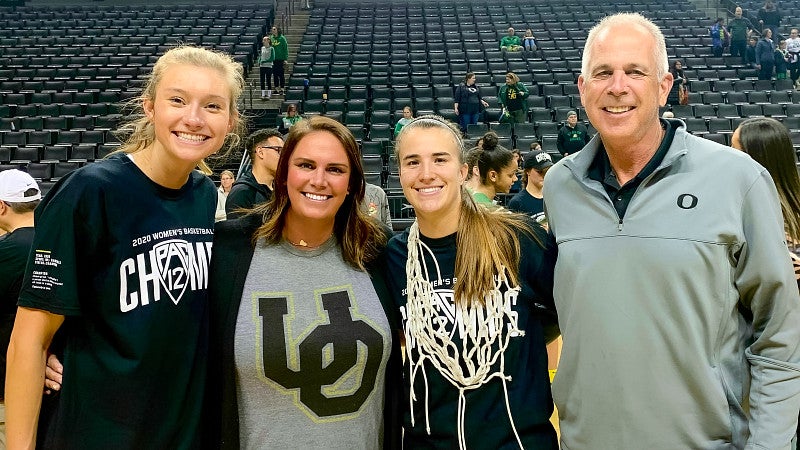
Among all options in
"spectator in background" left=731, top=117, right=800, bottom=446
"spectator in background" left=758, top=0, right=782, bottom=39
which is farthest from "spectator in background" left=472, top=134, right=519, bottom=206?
"spectator in background" left=758, top=0, right=782, bottom=39

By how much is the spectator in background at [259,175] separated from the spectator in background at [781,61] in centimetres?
1147

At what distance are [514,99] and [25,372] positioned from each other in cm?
902

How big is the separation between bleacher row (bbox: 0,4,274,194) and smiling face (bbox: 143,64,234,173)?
564 centimetres

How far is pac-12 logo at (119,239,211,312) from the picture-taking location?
1.58 meters

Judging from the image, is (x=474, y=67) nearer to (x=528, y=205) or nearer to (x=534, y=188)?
(x=534, y=188)

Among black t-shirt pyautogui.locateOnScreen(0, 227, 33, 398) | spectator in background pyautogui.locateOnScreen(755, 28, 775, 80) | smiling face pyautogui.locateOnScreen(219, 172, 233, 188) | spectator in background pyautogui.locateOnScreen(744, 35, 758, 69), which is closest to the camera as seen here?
black t-shirt pyautogui.locateOnScreen(0, 227, 33, 398)

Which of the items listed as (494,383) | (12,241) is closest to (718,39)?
(494,383)

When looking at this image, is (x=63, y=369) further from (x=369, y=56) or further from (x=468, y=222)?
(x=369, y=56)

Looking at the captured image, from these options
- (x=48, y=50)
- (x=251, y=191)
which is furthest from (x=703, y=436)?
(x=48, y=50)

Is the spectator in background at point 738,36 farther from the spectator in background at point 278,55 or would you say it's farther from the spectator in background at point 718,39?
the spectator in background at point 278,55

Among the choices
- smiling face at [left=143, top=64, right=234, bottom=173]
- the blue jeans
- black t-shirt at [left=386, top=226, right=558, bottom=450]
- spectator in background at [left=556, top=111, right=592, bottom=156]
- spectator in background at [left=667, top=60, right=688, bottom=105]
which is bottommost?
black t-shirt at [left=386, top=226, right=558, bottom=450]

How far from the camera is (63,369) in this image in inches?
61.3

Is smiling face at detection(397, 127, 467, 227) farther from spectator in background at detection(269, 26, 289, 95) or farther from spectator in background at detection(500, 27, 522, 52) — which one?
spectator in background at detection(500, 27, 522, 52)

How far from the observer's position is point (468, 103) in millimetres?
9953
